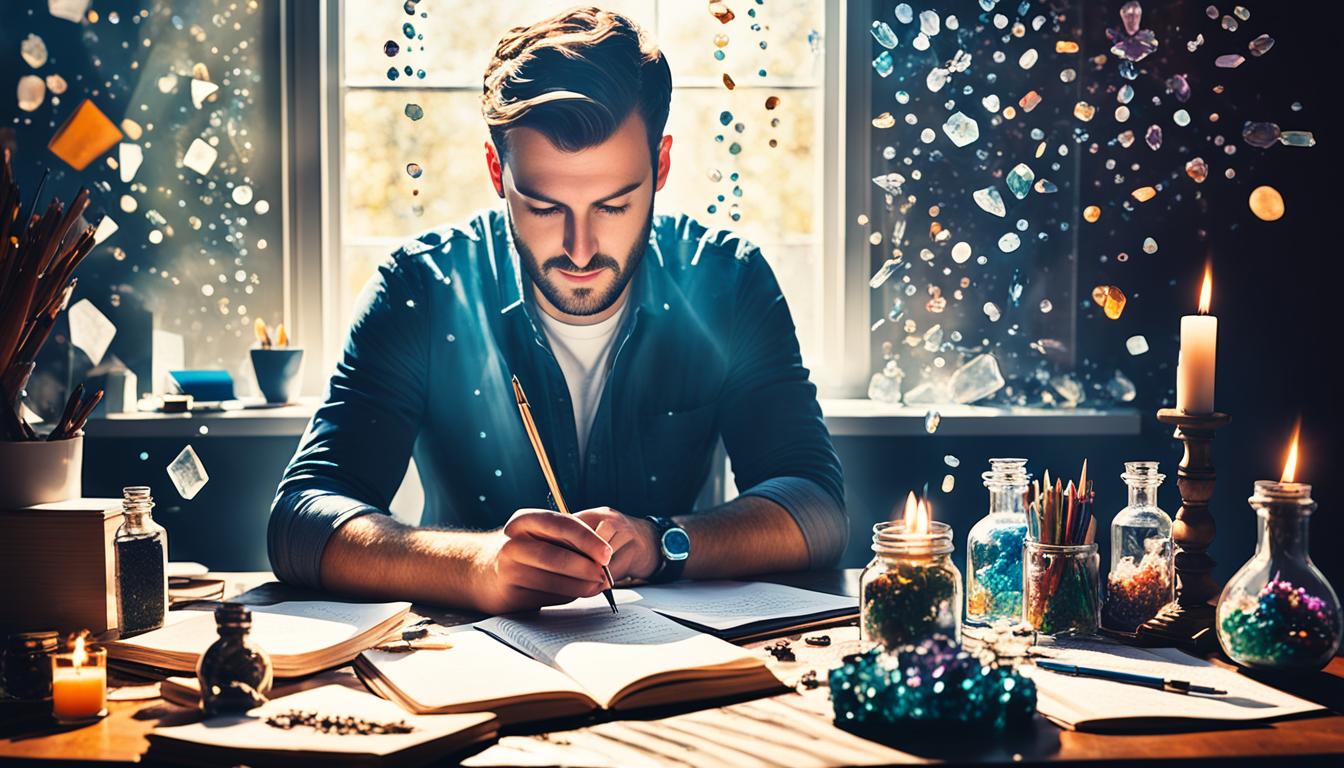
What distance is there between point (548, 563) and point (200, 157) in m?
1.63

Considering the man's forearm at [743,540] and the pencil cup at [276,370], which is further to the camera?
the pencil cup at [276,370]

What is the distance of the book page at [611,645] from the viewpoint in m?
1.00

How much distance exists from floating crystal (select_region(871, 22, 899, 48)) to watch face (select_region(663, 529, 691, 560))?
1417 millimetres

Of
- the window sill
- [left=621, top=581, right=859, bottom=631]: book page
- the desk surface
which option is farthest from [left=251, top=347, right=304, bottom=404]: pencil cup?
the desk surface

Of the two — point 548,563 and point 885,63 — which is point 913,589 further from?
point 885,63

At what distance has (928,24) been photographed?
2.48 metres

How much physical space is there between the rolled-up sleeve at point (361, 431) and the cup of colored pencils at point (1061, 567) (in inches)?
33.6

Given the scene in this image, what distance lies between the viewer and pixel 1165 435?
240 centimetres

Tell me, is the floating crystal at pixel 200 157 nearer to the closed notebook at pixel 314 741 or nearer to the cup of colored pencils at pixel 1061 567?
the closed notebook at pixel 314 741

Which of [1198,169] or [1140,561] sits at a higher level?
[1198,169]

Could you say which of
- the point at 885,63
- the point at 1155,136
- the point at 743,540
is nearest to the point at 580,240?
the point at 743,540

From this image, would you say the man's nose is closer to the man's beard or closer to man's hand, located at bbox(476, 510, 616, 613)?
the man's beard

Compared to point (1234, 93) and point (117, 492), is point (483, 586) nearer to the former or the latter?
point (117, 492)

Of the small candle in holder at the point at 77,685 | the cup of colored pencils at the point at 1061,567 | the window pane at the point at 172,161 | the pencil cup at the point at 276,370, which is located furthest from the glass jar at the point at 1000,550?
the window pane at the point at 172,161
